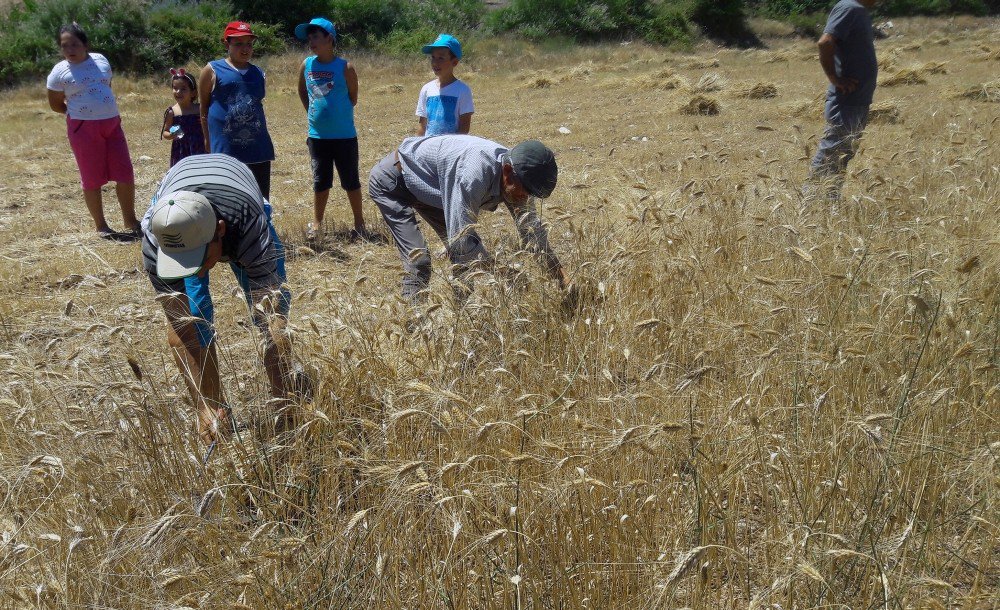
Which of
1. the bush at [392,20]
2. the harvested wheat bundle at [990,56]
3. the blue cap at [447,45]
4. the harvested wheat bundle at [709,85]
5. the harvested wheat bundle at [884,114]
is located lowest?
the harvested wheat bundle at [884,114]

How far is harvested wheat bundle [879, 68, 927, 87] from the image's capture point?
517 inches

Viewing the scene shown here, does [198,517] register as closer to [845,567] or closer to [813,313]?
[845,567]

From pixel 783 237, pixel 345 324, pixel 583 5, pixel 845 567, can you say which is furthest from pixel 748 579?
pixel 583 5

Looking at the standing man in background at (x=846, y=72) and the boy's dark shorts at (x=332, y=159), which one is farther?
the boy's dark shorts at (x=332, y=159)

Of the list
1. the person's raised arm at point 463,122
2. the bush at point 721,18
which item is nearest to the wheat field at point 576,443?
the person's raised arm at point 463,122

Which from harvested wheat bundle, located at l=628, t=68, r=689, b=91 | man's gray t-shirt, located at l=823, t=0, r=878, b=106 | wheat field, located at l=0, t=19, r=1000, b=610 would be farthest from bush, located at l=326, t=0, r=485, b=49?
wheat field, located at l=0, t=19, r=1000, b=610

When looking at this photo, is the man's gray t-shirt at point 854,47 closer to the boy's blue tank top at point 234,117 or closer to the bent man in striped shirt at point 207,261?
the boy's blue tank top at point 234,117

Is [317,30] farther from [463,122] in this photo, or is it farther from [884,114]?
[884,114]

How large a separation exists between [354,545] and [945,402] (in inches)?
71.4

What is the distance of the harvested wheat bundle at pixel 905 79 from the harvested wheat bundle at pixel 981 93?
2.08m

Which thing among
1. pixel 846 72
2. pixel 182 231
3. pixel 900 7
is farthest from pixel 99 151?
pixel 900 7

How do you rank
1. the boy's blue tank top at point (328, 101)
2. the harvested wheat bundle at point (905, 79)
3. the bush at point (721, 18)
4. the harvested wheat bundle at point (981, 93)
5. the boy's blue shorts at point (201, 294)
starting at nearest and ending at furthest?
the boy's blue shorts at point (201, 294) → the boy's blue tank top at point (328, 101) → the harvested wheat bundle at point (981, 93) → the harvested wheat bundle at point (905, 79) → the bush at point (721, 18)

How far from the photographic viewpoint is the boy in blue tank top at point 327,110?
566 centimetres

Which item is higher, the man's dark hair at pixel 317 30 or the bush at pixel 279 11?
the bush at pixel 279 11
